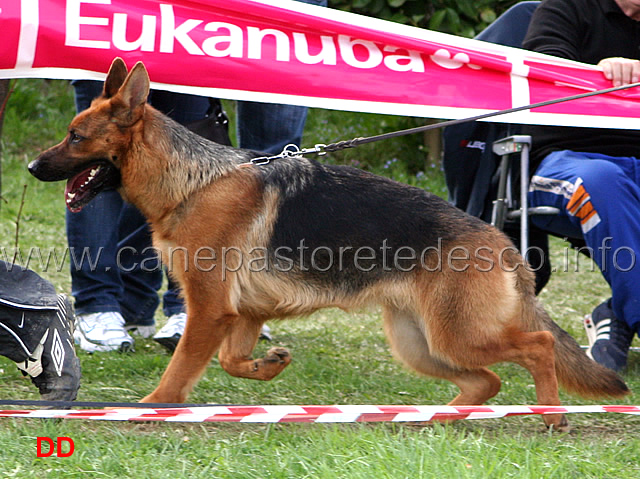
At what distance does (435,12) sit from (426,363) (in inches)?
228

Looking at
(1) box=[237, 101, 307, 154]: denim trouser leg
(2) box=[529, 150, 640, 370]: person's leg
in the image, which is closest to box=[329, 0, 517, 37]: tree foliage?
(1) box=[237, 101, 307, 154]: denim trouser leg

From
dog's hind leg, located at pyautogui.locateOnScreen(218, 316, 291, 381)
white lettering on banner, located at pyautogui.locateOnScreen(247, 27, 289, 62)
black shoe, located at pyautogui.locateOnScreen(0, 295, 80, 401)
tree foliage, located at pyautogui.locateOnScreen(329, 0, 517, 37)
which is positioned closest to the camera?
black shoe, located at pyautogui.locateOnScreen(0, 295, 80, 401)

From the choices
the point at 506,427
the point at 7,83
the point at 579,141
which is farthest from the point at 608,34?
the point at 7,83

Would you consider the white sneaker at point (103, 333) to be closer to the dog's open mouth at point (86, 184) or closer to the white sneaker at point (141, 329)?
the white sneaker at point (141, 329)

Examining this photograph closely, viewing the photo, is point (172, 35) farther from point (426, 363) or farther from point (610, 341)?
point (610, 341)

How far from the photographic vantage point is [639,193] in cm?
390

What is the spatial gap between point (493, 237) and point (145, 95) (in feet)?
4.97

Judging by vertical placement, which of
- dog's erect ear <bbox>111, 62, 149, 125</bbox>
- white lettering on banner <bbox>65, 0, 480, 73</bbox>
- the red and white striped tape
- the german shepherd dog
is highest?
white lettering on banner <bbox>65, 0, 480, 73</bbox>

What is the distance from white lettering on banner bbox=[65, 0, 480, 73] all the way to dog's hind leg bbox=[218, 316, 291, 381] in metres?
1.32

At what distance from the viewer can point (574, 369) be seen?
3.30m

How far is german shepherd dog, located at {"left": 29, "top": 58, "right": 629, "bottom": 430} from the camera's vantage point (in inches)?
126

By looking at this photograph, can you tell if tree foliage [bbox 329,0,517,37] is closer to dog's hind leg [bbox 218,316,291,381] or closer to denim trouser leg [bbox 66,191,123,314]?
denim trouser leg [bbox 66,191,123,314]

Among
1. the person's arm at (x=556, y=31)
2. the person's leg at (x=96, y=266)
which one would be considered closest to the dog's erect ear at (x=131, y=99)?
the person's leg at (x=96, y=266)

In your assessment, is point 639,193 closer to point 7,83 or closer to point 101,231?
point 101,231
